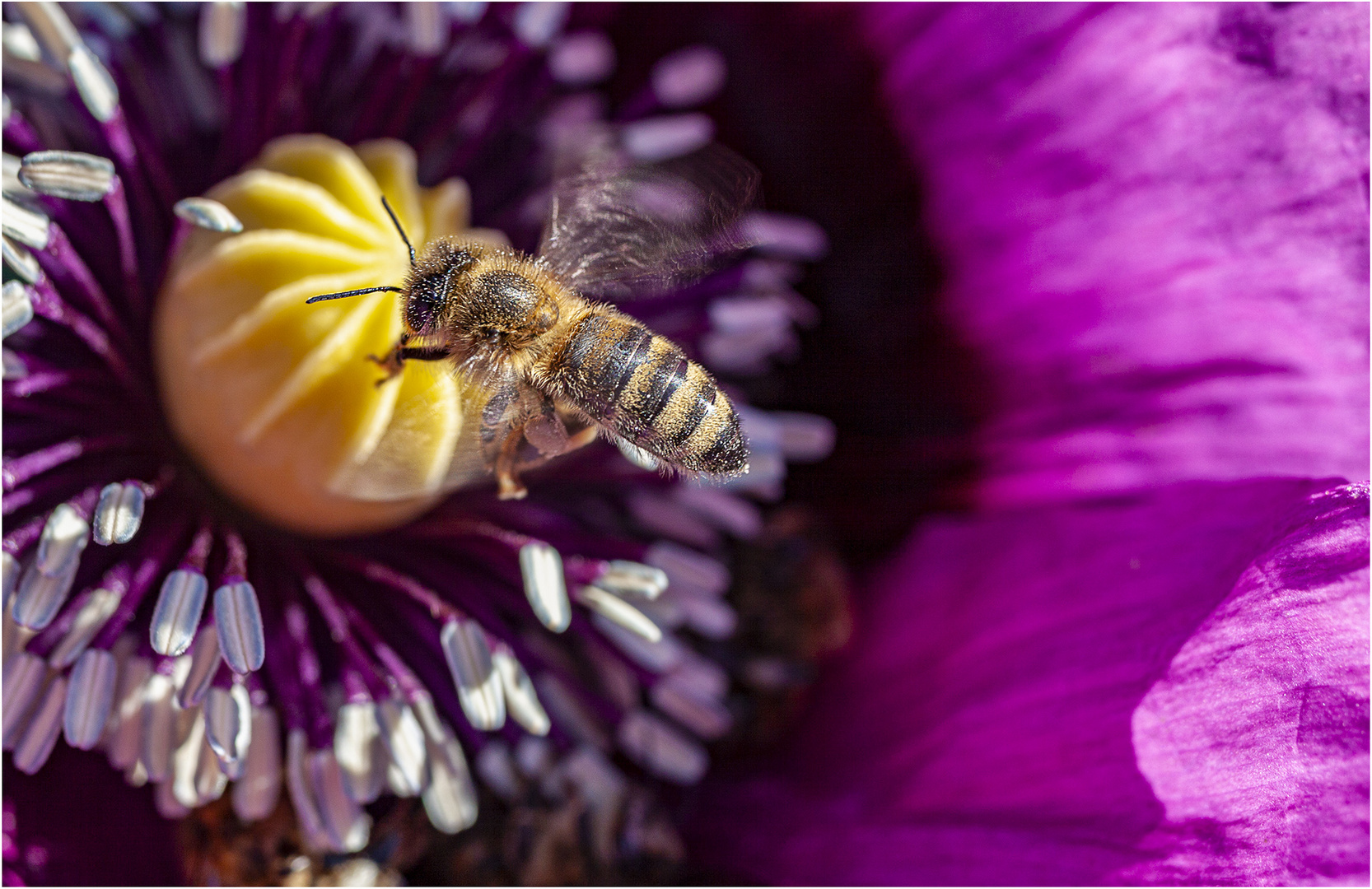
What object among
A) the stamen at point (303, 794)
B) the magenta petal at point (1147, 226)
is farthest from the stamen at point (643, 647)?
the magenta petal at point (1147, 226)

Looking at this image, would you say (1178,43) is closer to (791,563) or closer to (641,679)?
(791,563)

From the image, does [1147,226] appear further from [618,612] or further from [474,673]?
[474,673]

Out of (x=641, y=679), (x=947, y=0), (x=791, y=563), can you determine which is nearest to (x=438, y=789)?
(x=641, y=679)

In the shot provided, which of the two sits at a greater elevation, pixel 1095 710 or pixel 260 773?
pixel 1095 710

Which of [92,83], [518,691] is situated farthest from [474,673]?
[92,83]

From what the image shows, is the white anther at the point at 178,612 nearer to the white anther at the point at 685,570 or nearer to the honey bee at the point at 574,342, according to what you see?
the honey bee at the point at 574,342
